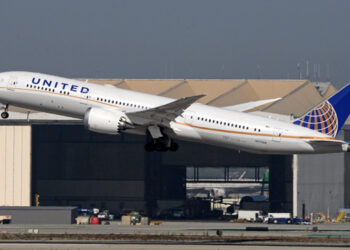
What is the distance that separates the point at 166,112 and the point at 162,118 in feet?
4.15

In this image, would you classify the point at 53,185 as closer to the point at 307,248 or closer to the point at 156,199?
the point at 156,199

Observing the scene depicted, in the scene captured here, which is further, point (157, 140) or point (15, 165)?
point (15, 165)

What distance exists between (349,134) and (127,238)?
2083 inches

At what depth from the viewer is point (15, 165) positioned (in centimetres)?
10856

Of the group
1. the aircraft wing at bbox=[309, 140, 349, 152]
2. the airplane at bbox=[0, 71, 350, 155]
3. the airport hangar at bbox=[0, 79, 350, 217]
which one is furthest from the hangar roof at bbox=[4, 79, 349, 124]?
the aircraft wing at bbox=[309, 140, 349, 152]

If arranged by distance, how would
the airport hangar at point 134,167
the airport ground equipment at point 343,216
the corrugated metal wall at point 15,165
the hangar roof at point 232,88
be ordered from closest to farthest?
1. the corrugated metal wall at point 15,165
2. the airport ground equipment at point 343,216
3. the airport hangar at point 134,167
4. the hangar roof at point 232,88

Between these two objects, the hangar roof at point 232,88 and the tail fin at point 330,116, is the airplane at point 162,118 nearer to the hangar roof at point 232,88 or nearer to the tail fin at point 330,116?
the tail fin at point 330,116

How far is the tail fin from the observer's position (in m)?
72.4

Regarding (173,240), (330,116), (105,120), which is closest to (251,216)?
(330,116)

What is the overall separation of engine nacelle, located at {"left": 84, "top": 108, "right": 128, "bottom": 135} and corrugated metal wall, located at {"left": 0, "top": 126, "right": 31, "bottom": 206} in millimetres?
40061

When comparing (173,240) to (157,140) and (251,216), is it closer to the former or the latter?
(157,140)

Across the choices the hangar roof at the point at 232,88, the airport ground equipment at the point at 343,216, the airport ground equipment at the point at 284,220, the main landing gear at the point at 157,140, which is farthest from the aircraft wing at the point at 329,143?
the hangar roof at the point at 232,88

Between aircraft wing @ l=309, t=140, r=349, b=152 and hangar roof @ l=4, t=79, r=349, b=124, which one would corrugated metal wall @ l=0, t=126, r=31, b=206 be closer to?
hangar roof @ l=4, t=79, r=349, b=124

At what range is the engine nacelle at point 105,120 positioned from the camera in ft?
227
